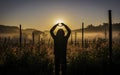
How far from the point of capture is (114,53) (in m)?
17.9

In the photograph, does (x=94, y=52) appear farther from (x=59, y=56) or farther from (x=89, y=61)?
(x=59, y=56)

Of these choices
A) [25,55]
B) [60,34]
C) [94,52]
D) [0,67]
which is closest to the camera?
[60,34]

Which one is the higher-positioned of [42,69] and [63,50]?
[63,50]

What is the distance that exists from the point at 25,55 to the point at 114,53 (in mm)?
5367

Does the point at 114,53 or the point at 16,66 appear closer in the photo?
the point at 16,66

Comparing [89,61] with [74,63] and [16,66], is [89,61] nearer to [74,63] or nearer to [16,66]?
[74,63]

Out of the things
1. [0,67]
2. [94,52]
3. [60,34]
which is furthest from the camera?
[94,52]

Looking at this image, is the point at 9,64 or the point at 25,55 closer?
the point at 9,64

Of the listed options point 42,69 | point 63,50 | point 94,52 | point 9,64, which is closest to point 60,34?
point 63,50

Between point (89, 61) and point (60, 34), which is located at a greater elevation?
point (60, 34)

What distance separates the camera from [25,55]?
634 inches

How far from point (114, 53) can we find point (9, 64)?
6410 mm

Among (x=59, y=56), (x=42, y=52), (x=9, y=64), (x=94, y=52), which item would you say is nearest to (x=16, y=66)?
(x=9, y=64)

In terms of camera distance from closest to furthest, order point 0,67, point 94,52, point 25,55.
A: point 0,67
point 25,55
point 94,52
